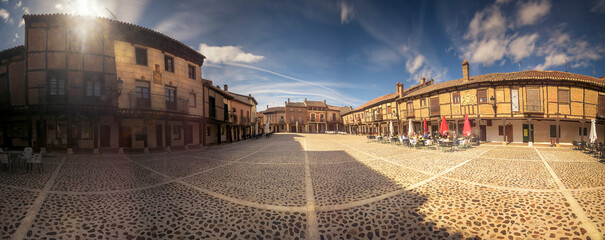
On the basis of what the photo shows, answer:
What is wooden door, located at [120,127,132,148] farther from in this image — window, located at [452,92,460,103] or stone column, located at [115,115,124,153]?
window, located at [452,92,460,103]

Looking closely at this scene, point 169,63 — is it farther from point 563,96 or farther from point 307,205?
point 563,96

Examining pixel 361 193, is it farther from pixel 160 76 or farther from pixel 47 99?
pixel 47 99

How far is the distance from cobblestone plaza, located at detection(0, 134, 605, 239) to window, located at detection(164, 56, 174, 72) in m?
9.59

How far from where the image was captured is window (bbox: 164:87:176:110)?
552 inches

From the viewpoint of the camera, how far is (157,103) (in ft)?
43.8

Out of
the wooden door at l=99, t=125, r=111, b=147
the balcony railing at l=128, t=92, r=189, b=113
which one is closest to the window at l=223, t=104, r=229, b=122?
the balcony railing at l=128, t=92, r=189, b=113

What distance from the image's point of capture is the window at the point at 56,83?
37.9ft

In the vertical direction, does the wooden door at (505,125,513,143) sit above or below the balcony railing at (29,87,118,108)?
below

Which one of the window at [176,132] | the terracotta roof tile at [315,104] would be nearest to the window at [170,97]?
the window at [176,132]

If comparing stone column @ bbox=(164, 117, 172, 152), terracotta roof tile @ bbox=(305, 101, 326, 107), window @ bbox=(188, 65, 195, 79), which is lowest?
stone column @ bbox=(164, 117, 172, 152)

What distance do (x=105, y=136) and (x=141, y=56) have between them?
20.3 feet

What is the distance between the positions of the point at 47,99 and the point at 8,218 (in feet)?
42.3

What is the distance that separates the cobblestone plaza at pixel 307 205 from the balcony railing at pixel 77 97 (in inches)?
244

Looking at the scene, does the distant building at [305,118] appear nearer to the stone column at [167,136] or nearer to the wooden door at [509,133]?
the wooden door at [509,133]
